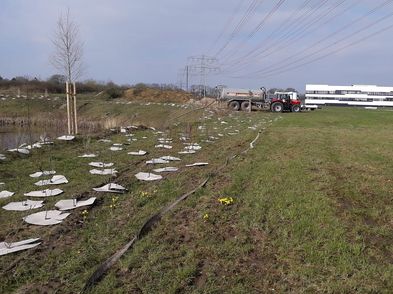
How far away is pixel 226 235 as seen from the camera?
4.86 meters

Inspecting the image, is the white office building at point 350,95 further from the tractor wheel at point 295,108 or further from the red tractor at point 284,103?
the red tractor at point 284,103

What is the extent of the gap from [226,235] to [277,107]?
33972mm

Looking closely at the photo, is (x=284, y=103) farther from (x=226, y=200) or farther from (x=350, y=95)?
(x=350, y=95)

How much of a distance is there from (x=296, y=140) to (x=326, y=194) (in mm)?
7666

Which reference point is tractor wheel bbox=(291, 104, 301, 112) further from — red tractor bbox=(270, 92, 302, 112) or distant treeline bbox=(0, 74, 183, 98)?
distant treeline bbox=(0, 74, 183, 98)

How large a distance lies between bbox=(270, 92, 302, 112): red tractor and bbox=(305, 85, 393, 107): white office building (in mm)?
63709

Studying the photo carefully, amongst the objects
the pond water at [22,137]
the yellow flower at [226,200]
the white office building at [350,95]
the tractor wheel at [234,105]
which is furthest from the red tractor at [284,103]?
the white office building at [350,95]

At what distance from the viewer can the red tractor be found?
37.8 metres

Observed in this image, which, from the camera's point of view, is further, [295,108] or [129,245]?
[295,108]

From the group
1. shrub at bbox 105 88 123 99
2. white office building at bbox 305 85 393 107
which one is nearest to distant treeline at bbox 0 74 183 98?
shrub at bbox 105 88 123 99

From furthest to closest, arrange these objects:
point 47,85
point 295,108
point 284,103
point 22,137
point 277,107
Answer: point 47,85 → point 295,108 → point 284,103 → point 277,107 → point 22,137

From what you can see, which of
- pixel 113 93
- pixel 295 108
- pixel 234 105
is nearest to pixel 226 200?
pixel 234 105

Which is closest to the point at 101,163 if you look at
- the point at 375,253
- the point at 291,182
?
the point at 291,182

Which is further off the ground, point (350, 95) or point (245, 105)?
point (350, 95)
